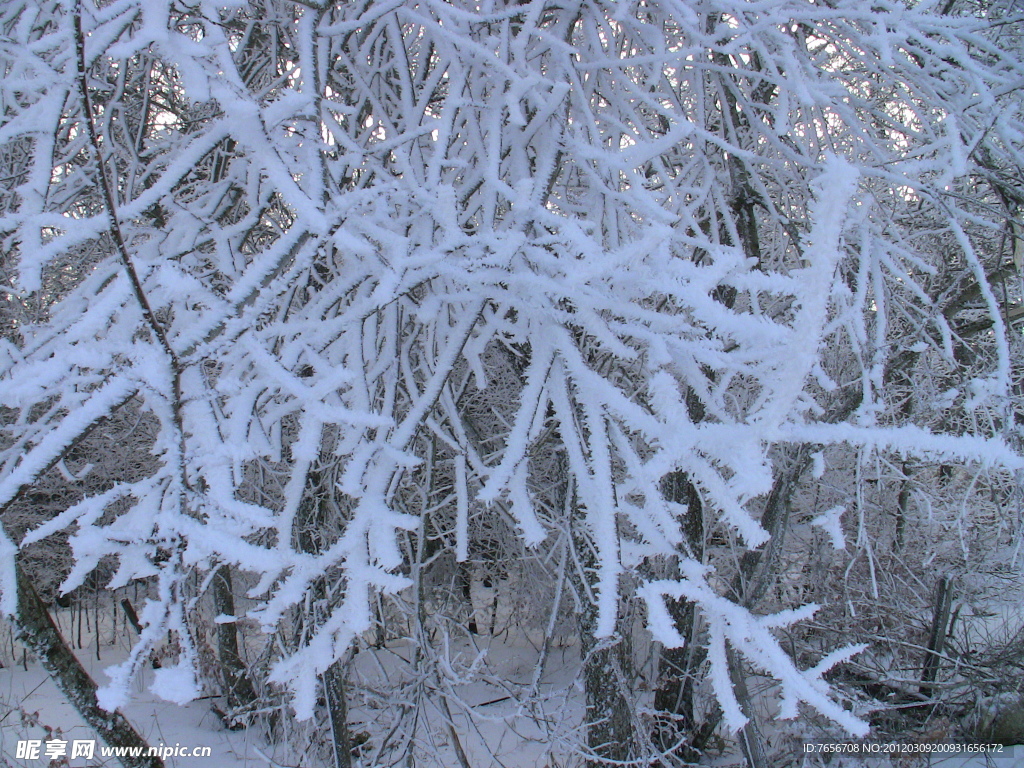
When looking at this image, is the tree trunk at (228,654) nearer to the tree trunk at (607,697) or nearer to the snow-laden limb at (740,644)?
the tree trunk at (607,697)

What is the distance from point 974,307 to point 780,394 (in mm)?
8015

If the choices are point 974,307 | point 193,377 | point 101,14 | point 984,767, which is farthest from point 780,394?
point 974,307

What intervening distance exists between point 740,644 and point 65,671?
7.00ft

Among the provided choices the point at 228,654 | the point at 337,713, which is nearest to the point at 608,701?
the point at 337,713

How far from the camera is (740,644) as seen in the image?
48.2 inches

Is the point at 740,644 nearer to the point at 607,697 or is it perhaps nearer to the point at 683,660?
the point at 607,697

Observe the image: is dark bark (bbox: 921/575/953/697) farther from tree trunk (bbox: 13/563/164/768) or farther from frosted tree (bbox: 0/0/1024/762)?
tree trunk (bbox: 13/563/164/768)

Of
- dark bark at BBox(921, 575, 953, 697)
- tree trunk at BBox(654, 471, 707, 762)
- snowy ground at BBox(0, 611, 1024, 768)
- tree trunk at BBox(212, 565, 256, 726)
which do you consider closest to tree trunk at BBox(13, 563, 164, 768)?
snowy ground at BBox(0, 611, 1024, 768)

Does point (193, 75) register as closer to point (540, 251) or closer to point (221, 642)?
point (540, 251)

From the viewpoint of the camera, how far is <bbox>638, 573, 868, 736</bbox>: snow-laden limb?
1123 mm

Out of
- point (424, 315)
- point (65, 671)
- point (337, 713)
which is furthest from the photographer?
point (337, 713)

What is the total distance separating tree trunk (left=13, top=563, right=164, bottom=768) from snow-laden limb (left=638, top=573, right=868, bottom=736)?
192 centimetres

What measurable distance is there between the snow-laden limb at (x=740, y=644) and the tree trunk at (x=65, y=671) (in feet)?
6.31

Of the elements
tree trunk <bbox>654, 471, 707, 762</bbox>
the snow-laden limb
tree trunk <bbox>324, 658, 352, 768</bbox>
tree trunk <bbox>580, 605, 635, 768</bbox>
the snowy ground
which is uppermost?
the snow-laden limb
